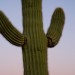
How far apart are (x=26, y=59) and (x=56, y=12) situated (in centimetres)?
167

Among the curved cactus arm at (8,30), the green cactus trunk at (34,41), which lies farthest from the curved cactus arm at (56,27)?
the curved cactus arm at (8,30)

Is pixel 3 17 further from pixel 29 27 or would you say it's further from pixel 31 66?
pixel 31 66

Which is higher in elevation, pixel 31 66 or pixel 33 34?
pixel 33 34

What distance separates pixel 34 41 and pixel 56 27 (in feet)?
3.16

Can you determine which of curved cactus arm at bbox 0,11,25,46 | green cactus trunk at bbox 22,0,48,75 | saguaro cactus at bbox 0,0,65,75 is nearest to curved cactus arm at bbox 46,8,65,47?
saguaro cactus at bbox 0,0,65,75

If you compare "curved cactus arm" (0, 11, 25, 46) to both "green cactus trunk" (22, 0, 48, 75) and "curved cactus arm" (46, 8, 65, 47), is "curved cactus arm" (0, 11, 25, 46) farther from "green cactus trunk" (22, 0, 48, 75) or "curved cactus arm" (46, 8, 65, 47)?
"curved cactus arm" (46, 8, 65, 47)

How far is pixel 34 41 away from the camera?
26.3ft

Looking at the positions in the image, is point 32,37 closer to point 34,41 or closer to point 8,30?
point 34,41

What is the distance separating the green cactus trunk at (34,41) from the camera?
7.91 metres

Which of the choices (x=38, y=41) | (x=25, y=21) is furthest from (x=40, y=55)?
(x=25, y=21)

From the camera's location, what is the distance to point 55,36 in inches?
340

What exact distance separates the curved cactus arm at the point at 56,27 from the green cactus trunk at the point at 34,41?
258 millimetres

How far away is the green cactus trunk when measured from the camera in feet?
26.0

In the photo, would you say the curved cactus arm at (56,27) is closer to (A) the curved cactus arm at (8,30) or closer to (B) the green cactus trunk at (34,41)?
(B) the green cactus trunk at (34,41)
